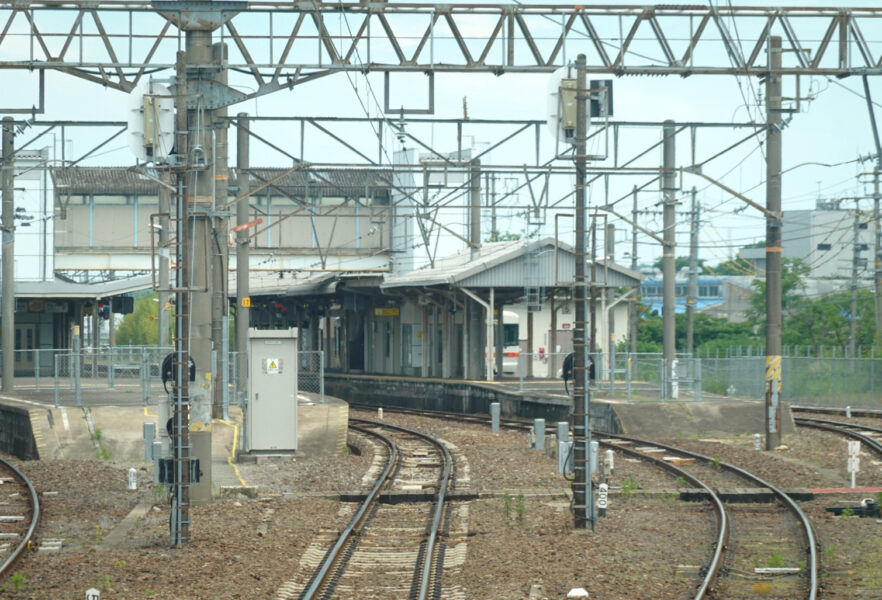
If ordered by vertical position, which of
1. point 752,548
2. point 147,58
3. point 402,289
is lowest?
point 752,548

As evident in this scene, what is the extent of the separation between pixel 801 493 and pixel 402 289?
26989mm

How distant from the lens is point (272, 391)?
2056 centimetres

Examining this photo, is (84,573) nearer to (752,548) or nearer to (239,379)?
(752,548)

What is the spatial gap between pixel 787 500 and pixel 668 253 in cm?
1527

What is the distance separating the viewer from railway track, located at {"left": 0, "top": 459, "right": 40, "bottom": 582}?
12055 millimetres

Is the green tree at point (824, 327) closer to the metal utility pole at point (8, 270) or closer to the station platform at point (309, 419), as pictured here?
the station platform at point (309, 419)

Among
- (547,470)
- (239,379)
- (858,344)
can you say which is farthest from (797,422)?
(858,344)

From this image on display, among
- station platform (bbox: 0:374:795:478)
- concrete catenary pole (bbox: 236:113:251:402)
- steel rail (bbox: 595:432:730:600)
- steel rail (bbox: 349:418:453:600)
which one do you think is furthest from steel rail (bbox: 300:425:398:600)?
concrete catenary pole (bbox: 236:113:251:402)

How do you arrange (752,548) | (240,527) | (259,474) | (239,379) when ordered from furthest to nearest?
1. (239,379)
2. (259,474)
3. (240,527)
4. (752,548)

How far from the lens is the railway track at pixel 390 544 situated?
1059 centimetres

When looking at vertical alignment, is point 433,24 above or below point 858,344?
above

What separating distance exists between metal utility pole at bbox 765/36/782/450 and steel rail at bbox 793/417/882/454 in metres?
1.81

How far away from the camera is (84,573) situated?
11203 mm

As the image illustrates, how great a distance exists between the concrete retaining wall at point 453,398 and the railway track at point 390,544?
374 inches
